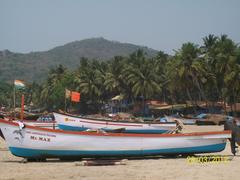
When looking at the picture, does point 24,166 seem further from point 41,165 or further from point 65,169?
point 65,169

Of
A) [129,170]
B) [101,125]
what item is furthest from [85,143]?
[101,125]

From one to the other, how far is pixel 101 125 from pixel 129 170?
1315 cm

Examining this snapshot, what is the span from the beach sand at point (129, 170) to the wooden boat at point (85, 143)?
1.31 feet

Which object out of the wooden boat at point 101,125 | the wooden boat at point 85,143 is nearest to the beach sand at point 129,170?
the wooden boat at point 85,143

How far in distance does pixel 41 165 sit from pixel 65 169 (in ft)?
4.71

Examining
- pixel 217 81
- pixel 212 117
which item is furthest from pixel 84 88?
pixel 212 117

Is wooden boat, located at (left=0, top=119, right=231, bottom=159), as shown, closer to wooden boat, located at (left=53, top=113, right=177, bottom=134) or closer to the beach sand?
the beach sand

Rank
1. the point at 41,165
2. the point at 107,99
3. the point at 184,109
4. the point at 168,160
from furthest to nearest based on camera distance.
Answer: the point at 107,99, the point at 184,109, the point at 168,160, the point at 41,165

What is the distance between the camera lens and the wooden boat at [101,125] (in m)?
26.4

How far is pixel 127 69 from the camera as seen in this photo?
84.9 meters

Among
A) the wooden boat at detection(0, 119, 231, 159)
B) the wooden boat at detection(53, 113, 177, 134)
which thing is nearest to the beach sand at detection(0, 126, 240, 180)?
the wooden boat at detection(0, 119, 231, 159)

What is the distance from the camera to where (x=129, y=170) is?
14.2 metres

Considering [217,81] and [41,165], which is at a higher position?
[217,81]

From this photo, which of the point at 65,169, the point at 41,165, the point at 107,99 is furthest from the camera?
the point at 107,99
